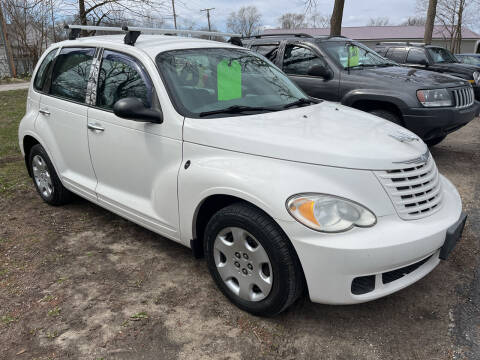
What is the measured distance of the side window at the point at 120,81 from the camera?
3.20 meters

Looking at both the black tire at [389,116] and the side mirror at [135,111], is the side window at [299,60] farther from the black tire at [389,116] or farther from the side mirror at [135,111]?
the side mirror at [135,111]

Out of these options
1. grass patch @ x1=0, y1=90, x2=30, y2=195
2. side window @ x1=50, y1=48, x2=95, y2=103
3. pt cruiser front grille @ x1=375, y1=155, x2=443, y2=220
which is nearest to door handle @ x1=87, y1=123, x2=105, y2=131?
side window @ x1=50, y1=48, x2=95, y2=103

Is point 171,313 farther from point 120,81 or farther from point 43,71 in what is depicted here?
point 43,71

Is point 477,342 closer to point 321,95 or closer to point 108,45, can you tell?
point 108,45

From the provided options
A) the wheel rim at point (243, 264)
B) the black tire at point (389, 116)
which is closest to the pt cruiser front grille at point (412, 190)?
the wheel rim at point (243, 264)

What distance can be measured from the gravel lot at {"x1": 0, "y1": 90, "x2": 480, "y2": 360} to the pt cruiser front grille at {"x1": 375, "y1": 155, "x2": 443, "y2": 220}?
2.45ft

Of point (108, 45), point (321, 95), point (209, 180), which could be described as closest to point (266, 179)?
point (209, 180)

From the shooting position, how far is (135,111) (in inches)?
114

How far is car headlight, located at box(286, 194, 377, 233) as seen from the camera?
7.48 ft

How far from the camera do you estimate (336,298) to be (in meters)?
2.36

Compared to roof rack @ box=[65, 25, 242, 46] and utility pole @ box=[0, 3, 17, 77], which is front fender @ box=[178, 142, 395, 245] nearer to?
roof rack @ box=[65, 25, 242, 46]

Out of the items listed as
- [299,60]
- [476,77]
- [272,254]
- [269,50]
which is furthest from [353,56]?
[476,77]

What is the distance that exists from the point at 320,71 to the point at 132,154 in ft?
12.4

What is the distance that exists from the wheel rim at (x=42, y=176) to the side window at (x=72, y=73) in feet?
2.69
